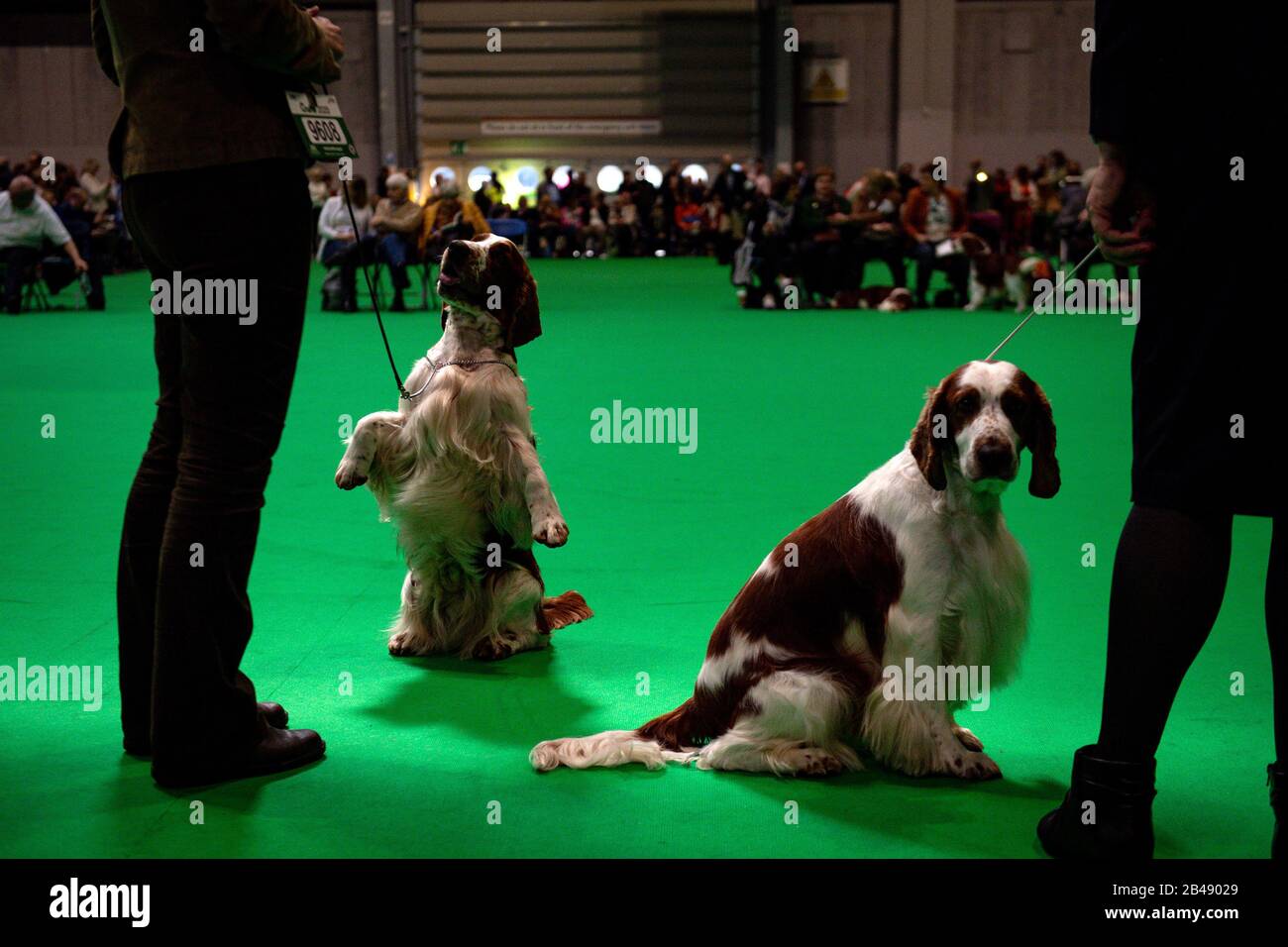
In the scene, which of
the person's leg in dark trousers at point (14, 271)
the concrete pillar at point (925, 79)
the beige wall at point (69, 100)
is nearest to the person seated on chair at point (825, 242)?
the person's leg in dark trousers at point (14, 271)

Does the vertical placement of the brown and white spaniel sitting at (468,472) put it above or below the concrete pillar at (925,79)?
below

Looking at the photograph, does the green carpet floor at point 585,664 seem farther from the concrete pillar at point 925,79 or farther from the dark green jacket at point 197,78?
the concrete pillar at point 925,79

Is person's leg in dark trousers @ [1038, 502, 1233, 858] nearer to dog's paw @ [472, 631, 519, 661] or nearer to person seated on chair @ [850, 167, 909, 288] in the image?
dog's paw @ [472, 631, 519, 661]

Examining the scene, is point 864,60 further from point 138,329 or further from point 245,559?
point 245,559

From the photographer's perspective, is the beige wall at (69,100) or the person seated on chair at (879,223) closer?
the person seated on chair at (879,223)

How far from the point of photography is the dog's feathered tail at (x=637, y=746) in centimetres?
271

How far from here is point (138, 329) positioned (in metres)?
12.0

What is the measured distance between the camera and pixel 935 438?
2.57 metres

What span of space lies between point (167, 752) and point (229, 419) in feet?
2.12

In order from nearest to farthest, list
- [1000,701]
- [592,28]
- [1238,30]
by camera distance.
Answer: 1. [1238,30]
2. [1000,701]
3. [592,28]

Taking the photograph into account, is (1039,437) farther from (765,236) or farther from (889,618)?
(765,236)

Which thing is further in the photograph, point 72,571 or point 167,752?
point 72,571

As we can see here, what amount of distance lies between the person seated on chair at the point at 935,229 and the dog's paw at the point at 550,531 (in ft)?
36.4
